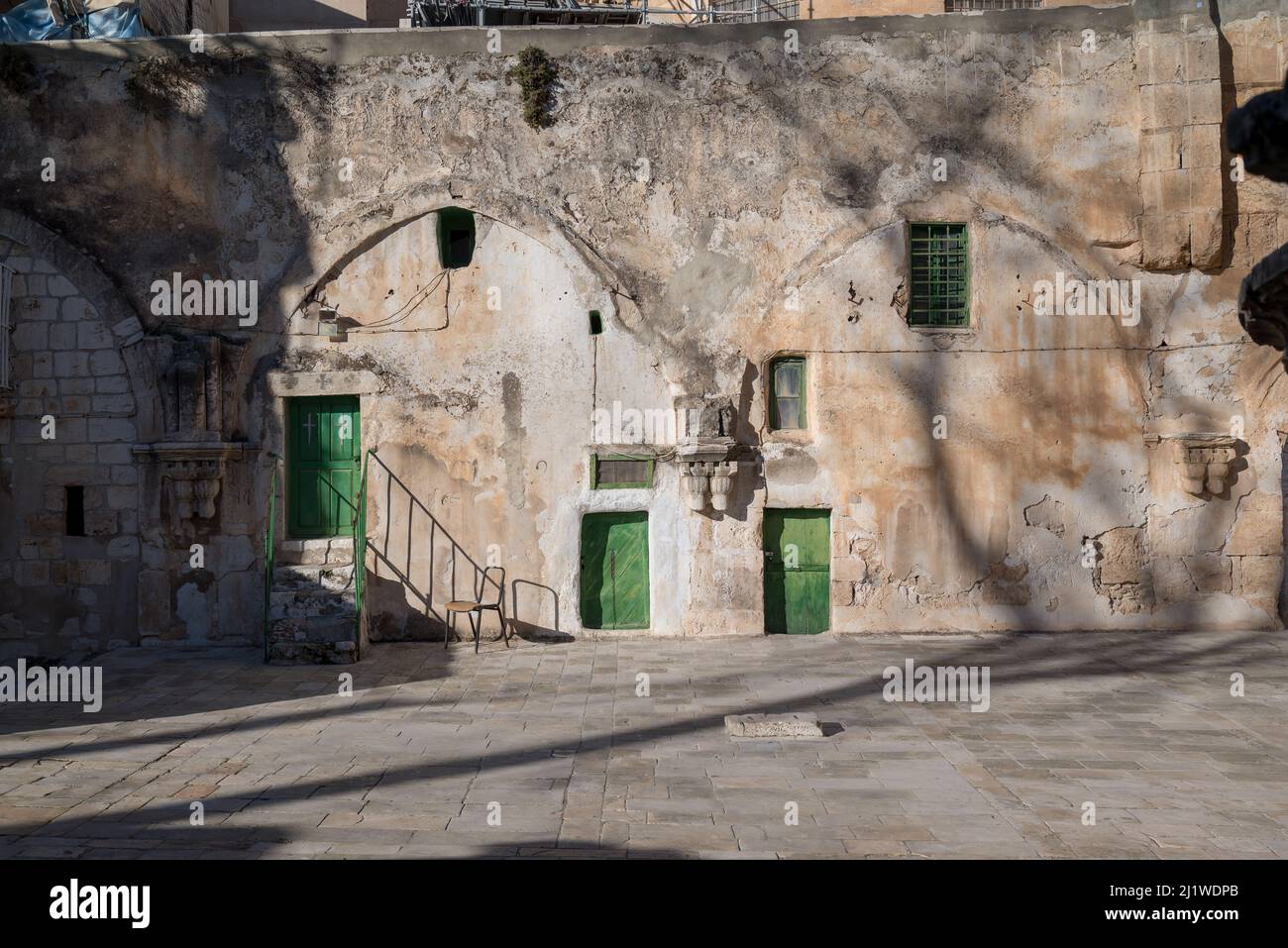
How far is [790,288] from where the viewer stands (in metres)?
13.3

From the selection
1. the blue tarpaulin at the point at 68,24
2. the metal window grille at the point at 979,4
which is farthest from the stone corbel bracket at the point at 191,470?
the metal window grille at the point at 979,4

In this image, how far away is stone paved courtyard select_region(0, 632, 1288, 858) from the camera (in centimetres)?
637

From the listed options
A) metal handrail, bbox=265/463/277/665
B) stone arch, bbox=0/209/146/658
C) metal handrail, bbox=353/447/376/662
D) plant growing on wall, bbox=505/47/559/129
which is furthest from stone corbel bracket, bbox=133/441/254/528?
plant growing on wall, bbox=505/47/559/129

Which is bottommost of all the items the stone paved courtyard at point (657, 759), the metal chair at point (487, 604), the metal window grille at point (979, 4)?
the stone paved courtyard at point (657, 759)

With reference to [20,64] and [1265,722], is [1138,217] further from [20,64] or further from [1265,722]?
[20,64]

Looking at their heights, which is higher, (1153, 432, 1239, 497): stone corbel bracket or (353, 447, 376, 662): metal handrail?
(1153, 432, 1239, 497): stone corbel bracket

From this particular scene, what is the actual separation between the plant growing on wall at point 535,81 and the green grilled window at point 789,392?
4254 millimetres

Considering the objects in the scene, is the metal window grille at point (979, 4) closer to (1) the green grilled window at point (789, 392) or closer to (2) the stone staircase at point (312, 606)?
(1) the green grilled window at point (789, 392)

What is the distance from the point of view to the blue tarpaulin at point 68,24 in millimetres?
14188

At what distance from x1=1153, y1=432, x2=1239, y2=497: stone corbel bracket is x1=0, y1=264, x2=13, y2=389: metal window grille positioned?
14.1 metres

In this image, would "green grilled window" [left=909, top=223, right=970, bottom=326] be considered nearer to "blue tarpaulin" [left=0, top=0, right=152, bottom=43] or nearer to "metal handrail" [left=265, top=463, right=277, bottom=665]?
"metal handrail" [left=265, top=463, right=277, bottom=665]

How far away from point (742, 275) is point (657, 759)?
709 centimetres

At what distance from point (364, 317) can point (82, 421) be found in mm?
3618

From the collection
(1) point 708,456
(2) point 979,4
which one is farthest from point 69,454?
(2) point 979,4
